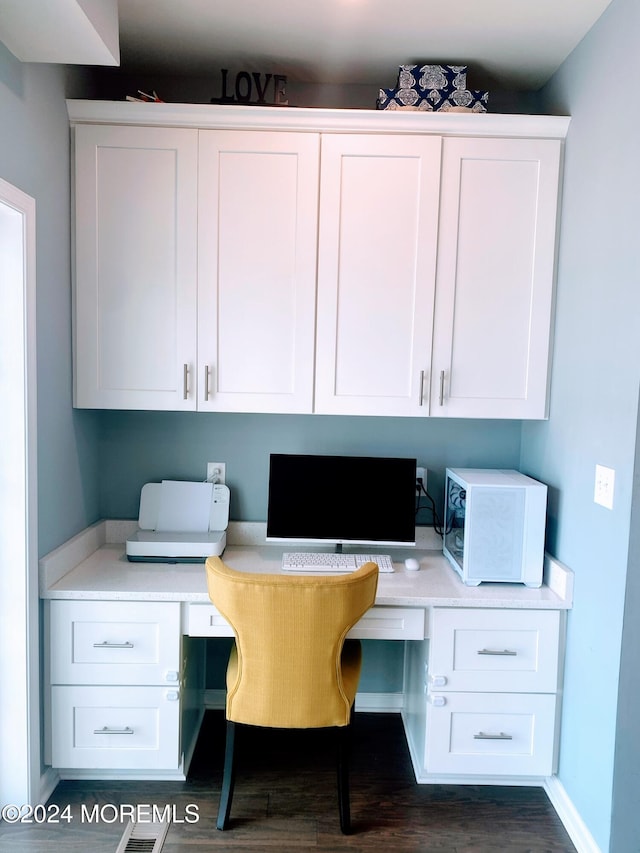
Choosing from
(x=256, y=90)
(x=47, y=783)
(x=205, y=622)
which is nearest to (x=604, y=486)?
(x=205, y=622)

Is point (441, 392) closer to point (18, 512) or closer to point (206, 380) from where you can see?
point (206, 380)

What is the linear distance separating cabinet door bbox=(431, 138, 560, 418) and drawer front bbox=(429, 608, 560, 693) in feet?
2.43

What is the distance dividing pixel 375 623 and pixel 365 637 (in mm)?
59

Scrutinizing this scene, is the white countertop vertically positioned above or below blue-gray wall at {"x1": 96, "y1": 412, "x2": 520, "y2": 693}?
below

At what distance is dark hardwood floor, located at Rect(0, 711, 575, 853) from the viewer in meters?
1.86

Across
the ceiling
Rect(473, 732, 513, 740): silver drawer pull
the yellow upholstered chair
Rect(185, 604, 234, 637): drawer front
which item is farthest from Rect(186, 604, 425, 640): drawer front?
the ceiling

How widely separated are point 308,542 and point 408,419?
2.26 ft

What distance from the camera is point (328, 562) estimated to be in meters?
2.23

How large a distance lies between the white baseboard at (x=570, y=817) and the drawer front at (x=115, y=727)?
1339 millimetres

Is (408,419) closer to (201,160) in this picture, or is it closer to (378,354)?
(378,354)

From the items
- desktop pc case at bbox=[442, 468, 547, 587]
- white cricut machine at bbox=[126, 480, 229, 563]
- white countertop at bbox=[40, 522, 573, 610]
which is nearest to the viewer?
white countertop at bbox=[40, 522, 573, 610]

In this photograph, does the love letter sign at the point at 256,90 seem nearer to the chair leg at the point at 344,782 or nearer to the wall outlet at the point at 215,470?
the wall outlet at the point at 215,470

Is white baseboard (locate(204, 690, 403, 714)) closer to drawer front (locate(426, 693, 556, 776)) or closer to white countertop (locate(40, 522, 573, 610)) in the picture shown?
drawer front (locate(426, 693, 556, 776))

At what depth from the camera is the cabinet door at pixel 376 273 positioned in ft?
7.04
